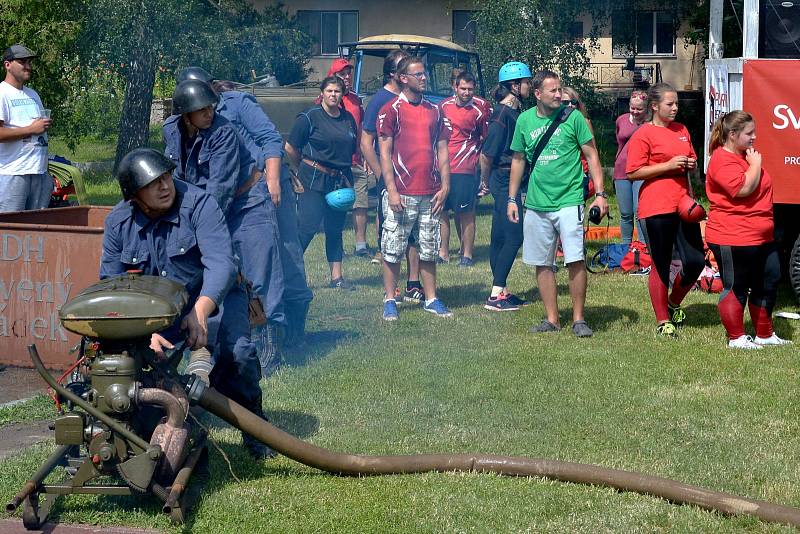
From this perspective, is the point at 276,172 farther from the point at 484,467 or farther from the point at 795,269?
the point at 795,269

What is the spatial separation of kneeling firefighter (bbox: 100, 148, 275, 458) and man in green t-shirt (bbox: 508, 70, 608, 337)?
3.69 meters

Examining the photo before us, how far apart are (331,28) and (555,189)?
26.5 meters

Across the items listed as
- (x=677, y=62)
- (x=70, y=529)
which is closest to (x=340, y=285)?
(x=70, y=529)

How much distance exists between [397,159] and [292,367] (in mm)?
2488

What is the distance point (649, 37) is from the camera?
33969mm

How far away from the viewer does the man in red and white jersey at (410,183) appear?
9.18 m

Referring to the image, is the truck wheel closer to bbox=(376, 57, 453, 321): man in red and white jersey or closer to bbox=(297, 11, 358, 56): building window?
bbox=(376, 57, 453, 321): man in red and white jersey

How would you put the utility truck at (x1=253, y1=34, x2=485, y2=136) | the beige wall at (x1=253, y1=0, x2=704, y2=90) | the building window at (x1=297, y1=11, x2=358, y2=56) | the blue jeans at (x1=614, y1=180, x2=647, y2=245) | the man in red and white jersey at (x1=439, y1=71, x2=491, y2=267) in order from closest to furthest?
1. the blue jeans at (x1=614, y1=180, x2=647, y2=245)
2. the man in red and white jersey at (x1=439, y1=71, x2=491, y2=267)
3. the utility truck at (x1=253, y1=34, x2=485, y2=136)
4. the beige wall at (x1=253, y1=0, x2=704, y2=90)
5. the building window at (x1=297, y1=11, x2=358, y2=56)

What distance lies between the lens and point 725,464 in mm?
5332

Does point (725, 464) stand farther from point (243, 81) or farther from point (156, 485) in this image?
point (243, 81)

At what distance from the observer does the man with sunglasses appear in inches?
349

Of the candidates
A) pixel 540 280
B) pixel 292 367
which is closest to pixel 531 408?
pixel 292 367

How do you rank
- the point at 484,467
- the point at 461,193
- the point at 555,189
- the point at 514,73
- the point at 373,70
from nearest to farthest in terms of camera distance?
the point at 484,467, the point at 555,189, the point at 514,73, the point at 461,193, the point at 373,70

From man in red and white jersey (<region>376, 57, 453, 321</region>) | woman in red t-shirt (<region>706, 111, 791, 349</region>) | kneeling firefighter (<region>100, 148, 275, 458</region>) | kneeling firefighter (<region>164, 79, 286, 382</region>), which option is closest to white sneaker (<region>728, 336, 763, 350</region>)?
woman in red t-shirt (<region>706, 111, 791, 349</region>)
